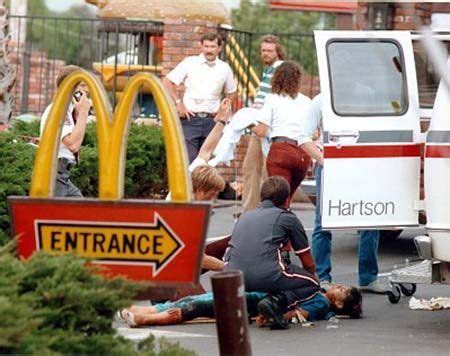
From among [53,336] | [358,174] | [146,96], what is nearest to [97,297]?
[53,336]

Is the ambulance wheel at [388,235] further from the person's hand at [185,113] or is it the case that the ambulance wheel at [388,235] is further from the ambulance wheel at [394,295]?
the ambulance wheel at [394,295]

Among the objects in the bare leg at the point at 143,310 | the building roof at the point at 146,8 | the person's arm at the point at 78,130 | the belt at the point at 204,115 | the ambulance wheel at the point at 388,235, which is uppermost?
the building roof at the point at 146,8

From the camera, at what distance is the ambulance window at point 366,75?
1109cm

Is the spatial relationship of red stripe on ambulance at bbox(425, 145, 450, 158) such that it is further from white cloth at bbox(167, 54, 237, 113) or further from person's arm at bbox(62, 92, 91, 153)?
white cloth at bbox(167, 54, 237, 113)

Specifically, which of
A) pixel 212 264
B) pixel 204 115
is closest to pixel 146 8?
pixel 204 115

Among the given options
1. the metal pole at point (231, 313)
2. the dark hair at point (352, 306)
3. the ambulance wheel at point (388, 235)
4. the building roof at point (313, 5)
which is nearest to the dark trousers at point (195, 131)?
the ambulance wheel at point (388, 235)

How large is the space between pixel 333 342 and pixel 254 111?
3.55 meters

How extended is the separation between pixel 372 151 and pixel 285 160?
1.72m

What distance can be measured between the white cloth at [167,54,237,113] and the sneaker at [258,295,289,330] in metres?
5.21

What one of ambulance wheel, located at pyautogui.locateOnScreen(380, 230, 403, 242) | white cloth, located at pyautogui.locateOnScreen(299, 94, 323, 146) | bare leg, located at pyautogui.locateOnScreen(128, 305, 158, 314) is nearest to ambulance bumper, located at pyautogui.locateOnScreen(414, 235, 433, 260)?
bare leg, located at pyautogui.locateOnScreen(128, 305, 158, 314)

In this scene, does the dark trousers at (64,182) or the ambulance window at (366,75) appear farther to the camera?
the ambulance window at (366,75)

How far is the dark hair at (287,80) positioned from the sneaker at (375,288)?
1.73 metres

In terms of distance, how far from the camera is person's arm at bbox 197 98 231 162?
1354 centimetres

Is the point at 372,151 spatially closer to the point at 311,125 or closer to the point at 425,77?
the point at 311,125
